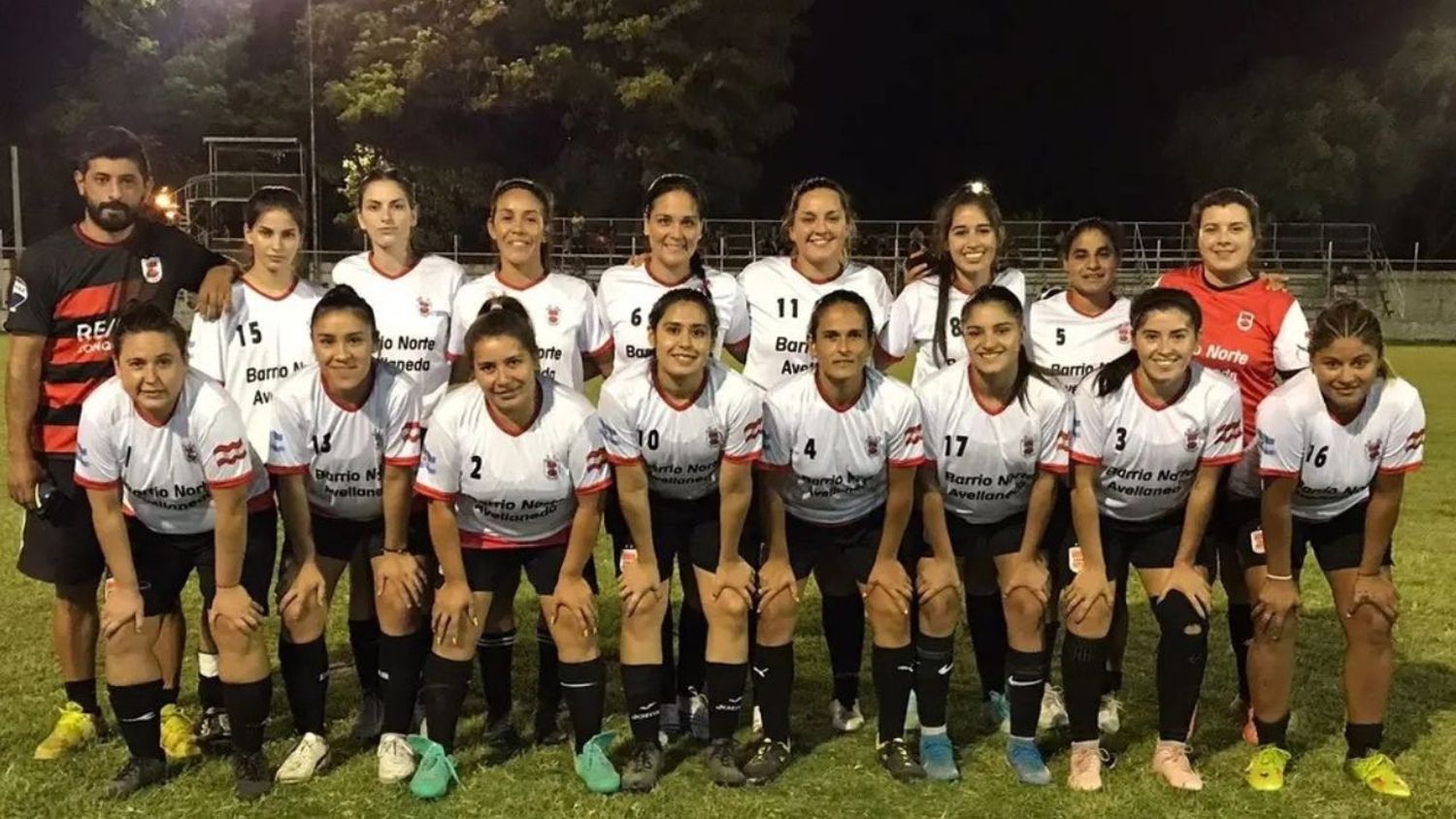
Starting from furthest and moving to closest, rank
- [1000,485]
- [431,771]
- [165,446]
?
[1000,485], [431,771], [165,446]

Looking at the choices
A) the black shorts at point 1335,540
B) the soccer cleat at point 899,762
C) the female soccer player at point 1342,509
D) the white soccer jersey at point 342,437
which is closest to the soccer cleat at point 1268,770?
the female soccer player at point 1342,509

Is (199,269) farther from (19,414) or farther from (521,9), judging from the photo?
(521,9)

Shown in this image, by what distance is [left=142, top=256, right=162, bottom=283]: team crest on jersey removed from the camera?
404 centimetres

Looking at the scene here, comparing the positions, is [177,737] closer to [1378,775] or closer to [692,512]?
[692,512]

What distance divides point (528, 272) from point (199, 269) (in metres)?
1.16

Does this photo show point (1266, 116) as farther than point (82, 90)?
No

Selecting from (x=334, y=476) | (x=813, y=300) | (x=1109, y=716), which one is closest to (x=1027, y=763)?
(x=1109, y=716)

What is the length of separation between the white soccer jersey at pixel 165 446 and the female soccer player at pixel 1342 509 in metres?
3.23

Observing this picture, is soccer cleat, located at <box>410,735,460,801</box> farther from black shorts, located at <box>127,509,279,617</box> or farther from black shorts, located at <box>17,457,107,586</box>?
black shorts, located at <box>17,457,107,586</box>

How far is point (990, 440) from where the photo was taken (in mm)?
3795

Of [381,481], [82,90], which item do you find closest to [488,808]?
[381,481]

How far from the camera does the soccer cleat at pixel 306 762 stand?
372 cm

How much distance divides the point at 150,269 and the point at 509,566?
1659 mm

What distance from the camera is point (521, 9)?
92.2 ft
